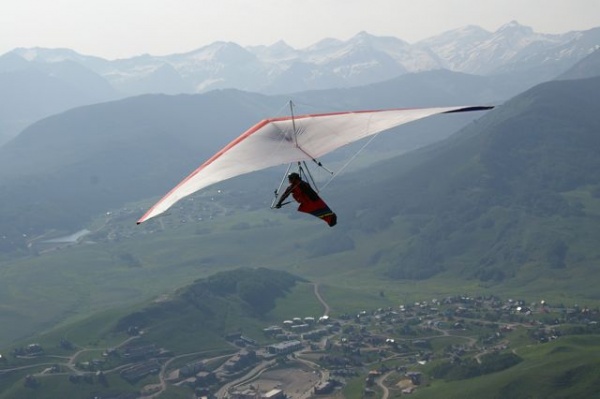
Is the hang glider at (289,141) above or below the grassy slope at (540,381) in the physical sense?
above

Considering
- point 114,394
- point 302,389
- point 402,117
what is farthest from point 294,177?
point 114,394

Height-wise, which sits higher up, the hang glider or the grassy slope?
Result: the hang glider

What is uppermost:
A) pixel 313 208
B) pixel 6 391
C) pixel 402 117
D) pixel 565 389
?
pixel 402 117

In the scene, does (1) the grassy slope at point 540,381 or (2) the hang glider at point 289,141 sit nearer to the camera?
(2) the hang glider at point 289,141

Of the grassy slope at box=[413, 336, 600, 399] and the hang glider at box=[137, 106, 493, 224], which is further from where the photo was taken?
the grassy slope at box=[413, 336, 600, 399]

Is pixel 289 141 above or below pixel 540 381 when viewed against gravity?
above

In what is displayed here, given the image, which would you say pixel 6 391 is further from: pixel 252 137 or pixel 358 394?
pixel 252 137

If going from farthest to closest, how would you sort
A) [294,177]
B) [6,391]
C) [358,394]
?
[6,391] < [358,394] < [294,177]

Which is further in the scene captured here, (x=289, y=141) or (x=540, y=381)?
(x=540, y=381)
